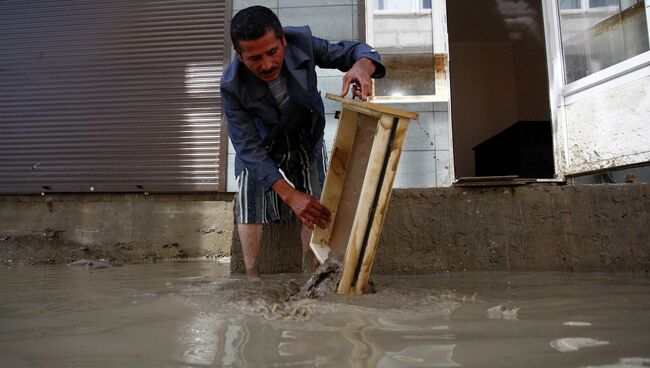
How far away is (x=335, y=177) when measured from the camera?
197 cm

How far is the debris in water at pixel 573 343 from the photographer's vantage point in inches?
35.1

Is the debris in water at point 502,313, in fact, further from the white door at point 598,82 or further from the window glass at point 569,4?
the window glass at point 569,4

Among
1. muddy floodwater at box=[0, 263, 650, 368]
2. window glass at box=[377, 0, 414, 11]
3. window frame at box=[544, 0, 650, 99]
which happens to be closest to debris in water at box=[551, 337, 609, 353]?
muddy floodwater at box=[0, 263, 650, 368]

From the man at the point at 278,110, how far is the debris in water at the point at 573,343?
3.65 feet

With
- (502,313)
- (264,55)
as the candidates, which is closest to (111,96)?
(264,55)

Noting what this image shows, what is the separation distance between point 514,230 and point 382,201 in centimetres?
138

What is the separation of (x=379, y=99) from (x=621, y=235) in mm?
2400

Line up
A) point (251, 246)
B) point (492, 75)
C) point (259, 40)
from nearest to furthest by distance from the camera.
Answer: point (259, 40) < point (251, 246) < point (492, 75)

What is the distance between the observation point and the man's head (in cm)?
176

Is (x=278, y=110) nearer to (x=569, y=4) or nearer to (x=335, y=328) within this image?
(x=335, y=328)

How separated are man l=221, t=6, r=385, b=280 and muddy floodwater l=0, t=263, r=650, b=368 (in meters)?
0.55

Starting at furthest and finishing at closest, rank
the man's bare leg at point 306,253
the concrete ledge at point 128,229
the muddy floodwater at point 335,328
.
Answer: the concrete ledge at point 128,229
the man's bare leg at point 306,253
the muddy floodwater at point 335,328

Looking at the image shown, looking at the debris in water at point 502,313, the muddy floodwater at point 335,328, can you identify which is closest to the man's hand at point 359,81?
the muddy floodwater at point 335,328

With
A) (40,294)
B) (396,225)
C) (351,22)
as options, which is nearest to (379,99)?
(351,22)
